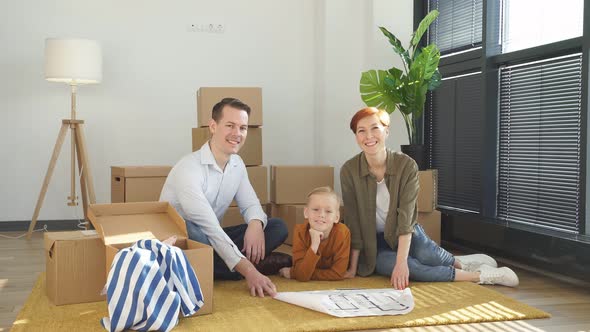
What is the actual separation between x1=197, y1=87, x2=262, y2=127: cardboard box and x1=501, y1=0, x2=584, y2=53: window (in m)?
1.56

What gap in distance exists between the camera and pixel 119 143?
4941 mm

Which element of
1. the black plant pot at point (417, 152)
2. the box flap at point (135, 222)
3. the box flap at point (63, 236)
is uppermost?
the black plant pot at point (417, 152)

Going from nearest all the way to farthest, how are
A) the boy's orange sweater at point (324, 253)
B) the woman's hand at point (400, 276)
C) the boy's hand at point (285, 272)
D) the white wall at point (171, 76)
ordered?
the woman's hand at point (400, 276) < the boy's orange sweater at point (324, 253) < the boy's hand at point (285, 272) < the white wall at point (171, 76)

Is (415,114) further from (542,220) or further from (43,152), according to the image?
(43,152)

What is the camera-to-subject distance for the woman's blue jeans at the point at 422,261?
292 cm

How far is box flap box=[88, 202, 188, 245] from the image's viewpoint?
2457 mm

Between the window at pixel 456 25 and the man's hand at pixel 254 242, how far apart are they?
2108 mm

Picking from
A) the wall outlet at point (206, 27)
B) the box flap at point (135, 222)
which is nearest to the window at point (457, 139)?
the wall outlet at point (206, 27)

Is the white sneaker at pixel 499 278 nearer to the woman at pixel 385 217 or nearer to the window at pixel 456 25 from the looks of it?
the woman at pixel 385 217

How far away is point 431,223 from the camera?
393 cm

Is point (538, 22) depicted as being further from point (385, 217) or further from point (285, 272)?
point (285, 272)

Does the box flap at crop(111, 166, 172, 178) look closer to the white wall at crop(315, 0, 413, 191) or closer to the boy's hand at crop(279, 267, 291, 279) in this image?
the boy's hand at crop(279, 267, 291, 279)

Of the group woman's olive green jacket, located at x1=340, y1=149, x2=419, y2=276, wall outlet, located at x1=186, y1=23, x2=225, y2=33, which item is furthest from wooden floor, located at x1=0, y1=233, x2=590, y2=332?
wall outlet, located at x1=186, y1=23, x2=225, y2=33

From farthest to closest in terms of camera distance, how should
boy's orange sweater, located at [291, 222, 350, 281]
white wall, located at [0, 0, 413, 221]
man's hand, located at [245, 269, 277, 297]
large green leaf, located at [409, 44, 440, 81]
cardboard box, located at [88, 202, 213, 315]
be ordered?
white wall, located at [0, 0, 413, 221]
large green leaf, located at [409, 44, 440, 81]
boy's orange sweater, located at [291, 222, 350, 281]
man's hand, located at [245, 269, 277, 297]
cardboard box, located at [88, 202, 213, 315]
